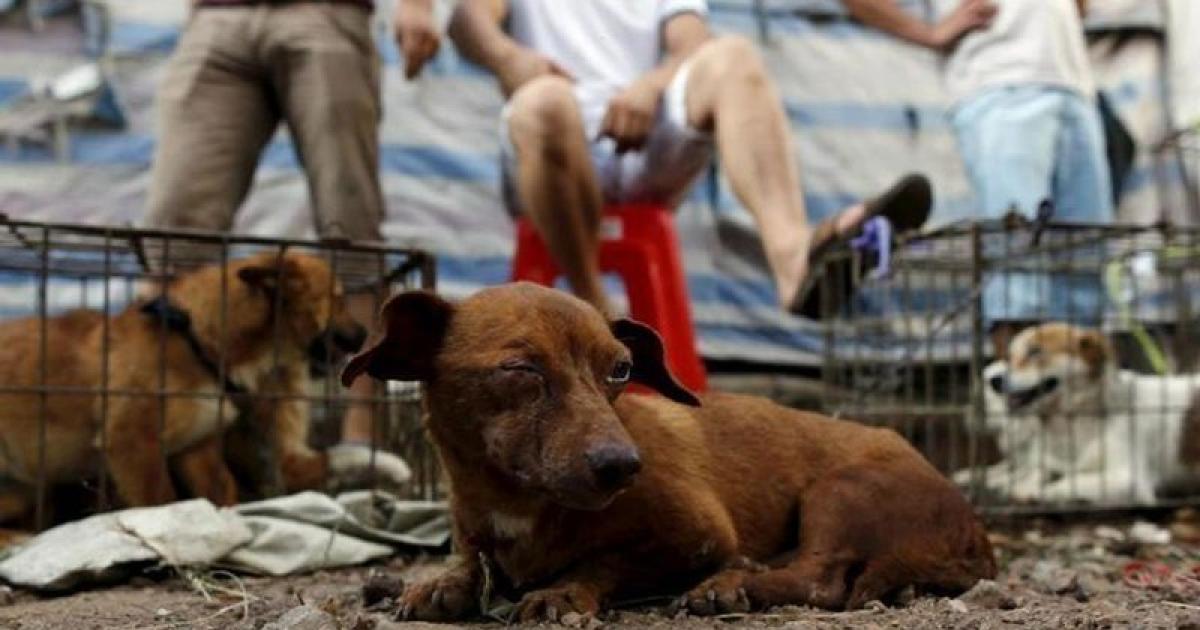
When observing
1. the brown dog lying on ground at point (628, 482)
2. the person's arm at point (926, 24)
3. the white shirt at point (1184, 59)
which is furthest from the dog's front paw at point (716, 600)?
the white shirt at point (1184, 59)

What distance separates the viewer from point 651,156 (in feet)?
13.1

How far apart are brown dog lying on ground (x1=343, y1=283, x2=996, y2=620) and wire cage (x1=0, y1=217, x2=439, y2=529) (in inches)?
43.9

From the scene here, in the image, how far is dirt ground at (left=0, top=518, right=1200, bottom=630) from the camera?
2029 millimetres

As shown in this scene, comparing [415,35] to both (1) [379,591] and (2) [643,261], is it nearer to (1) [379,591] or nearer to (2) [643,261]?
(2) [643,261]

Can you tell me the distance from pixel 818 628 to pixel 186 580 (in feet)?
4.24

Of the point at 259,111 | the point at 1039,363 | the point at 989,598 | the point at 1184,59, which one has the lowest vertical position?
the point at 989,598

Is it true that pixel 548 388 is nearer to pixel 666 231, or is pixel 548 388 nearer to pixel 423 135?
pixel 666 231

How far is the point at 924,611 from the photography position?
2148mm

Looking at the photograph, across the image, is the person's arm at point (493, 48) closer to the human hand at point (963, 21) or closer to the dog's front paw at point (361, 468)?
the dog's front paw at point (361, 468)

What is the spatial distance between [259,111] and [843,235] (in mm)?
1839

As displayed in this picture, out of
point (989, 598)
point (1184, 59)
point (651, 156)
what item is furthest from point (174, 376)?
point (1184, 59)

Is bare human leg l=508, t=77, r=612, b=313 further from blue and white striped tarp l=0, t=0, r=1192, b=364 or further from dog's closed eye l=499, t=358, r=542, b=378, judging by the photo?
dog's closed eye l=499, t=358, r=542, b=378

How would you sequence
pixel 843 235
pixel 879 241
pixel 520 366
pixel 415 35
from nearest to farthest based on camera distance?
pixel 520 366 < pixel 879 241 < pixel 843 235 < pixel 415 35

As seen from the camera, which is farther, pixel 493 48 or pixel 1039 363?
pixel 1039 363
